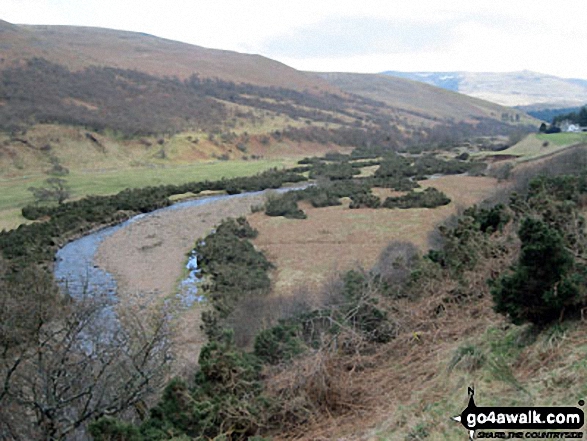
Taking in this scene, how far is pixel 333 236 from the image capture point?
2386 centimetres

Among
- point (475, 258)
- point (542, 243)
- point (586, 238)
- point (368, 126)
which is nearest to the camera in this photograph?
point (542, 243)

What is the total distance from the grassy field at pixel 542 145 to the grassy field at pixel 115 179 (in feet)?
73.7

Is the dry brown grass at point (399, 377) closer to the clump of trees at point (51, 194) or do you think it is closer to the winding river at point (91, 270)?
the winding river at point (91, 270)

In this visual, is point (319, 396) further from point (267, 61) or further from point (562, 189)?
point (267, 61)

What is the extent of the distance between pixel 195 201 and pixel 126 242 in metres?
11.4

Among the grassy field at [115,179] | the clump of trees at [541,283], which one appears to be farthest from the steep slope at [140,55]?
the clump of trees at [541,283]

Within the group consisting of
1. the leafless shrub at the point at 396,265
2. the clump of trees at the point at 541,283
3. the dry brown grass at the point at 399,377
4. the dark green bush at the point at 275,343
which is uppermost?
the clump of trees at the point at 541,283

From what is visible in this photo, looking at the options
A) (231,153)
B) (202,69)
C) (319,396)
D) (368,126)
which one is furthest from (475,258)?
(202,69)

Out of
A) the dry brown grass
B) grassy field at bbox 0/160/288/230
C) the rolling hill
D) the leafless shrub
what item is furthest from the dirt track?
the rolling hill

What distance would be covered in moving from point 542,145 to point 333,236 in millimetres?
27508

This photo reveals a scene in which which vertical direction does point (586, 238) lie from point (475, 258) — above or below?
above

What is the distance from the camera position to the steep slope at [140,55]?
253ft

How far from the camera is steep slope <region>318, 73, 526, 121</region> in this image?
398 ft

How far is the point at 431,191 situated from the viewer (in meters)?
32.3
